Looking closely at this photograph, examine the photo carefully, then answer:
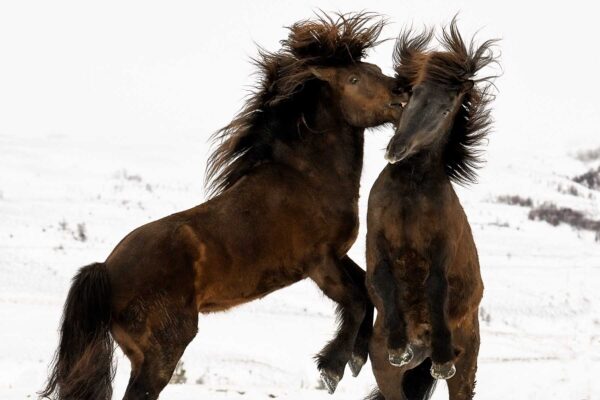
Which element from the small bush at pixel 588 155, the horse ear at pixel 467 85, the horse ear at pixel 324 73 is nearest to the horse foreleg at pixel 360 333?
the horse ear at pixel 324 73

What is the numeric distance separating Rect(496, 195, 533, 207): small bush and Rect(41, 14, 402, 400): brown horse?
1508 cm

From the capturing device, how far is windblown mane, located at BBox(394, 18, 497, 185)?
5.23m

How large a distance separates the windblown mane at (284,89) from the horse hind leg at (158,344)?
0.99 metres

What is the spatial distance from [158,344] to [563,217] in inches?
585

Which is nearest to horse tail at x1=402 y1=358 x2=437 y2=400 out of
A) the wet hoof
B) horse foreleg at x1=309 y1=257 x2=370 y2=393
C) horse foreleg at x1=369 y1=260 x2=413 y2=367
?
the wet hoof

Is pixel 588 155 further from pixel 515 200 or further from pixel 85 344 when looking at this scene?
pixel 85 344

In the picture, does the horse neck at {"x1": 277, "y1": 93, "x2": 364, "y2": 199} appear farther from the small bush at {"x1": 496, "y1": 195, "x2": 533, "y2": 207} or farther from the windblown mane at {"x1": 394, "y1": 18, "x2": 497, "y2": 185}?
the small bush at {"x1": 496, "y1": 195, "x2": 533, "y2": 207}

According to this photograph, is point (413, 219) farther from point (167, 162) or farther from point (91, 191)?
point (167, 162)

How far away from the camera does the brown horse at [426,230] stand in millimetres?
5023

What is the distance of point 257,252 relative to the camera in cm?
570

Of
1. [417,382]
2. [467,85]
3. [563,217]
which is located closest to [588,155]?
[563,217]

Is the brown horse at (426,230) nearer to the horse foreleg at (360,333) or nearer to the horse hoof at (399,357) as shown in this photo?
the horse hoof at (399,357)

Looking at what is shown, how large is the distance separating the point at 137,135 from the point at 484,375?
71.0 feet

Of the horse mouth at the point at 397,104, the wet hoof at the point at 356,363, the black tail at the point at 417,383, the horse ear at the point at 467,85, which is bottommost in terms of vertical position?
the black tail at the point at 417,383
